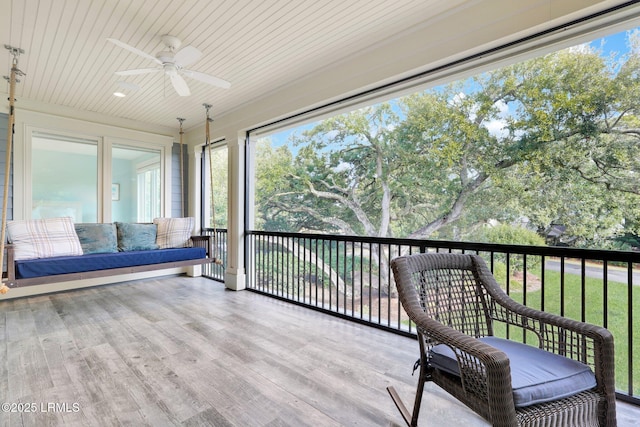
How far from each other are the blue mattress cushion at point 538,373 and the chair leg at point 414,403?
87mm

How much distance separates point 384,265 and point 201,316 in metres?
3.71

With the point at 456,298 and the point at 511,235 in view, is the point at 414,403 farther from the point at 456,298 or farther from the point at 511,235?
the point at 511,235

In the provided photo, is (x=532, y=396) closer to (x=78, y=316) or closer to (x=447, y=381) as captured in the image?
(x=447, y=381)

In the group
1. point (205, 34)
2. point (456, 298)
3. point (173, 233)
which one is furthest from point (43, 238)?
point (456, 298)

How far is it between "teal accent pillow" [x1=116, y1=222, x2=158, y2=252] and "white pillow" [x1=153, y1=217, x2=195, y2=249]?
98 millimetres

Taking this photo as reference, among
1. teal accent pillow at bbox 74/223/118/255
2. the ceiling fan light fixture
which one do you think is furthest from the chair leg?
teal accent pillow at bbox 74/223/118/255

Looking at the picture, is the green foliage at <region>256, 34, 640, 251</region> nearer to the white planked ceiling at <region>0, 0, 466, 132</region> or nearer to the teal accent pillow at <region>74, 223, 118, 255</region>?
the white planked ceiling at <region>0, 0, 466, 132</region>

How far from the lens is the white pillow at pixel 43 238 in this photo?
3.12 m

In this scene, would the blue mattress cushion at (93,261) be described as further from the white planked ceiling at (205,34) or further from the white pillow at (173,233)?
the white planked ceiling at (205,34)

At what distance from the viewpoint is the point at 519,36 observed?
2.02m

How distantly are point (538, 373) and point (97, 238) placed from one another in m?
4.73

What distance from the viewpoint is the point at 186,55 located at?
7.95 ft

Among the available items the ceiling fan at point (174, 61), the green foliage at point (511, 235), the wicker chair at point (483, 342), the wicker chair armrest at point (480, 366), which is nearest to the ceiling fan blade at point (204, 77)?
the ceiling fan at point (174, 61)

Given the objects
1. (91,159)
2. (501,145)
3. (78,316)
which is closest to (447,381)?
(501,145)
